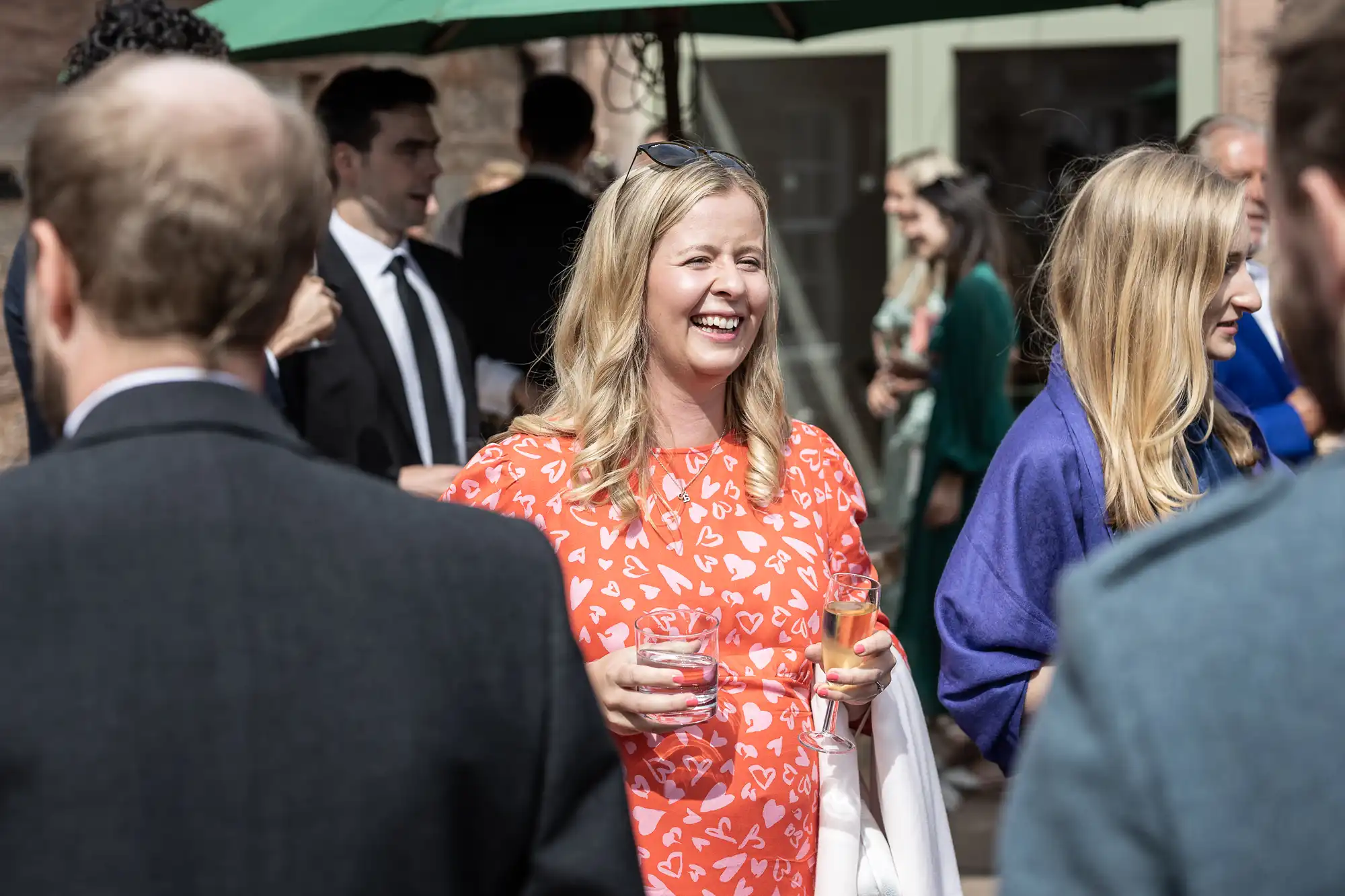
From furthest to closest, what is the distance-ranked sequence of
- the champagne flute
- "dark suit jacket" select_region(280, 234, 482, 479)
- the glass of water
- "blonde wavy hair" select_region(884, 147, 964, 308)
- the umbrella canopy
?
"blonde wavy hair" select_region(884, 147, 964, 308) < "dark suit jacket" select_region(280, 234, 482, 479) < the umbrella canopy < the champagne flute < the glass of water

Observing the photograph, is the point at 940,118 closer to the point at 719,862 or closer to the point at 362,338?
the point at 362,338

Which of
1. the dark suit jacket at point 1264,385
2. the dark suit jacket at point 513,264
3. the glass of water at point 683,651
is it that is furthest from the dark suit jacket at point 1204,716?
the dark suit jacket at point 513,264

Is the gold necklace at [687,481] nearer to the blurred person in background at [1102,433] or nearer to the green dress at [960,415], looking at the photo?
the blurred person in background at [1102,433]

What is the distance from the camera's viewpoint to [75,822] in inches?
45.9

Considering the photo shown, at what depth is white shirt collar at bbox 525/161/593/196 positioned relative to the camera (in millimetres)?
4945

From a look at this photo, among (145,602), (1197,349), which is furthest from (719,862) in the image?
(145,602)

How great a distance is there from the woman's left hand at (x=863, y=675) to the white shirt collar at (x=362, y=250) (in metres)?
2.00

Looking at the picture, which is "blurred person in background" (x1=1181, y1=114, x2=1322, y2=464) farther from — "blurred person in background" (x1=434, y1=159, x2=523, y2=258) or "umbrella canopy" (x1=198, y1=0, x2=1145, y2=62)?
"blurred person in background" (x1=434, y1=159, x2=523, y2=258)

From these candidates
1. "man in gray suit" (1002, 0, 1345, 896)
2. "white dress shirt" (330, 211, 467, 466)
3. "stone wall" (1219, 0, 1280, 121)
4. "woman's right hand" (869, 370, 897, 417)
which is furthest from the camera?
"stone wall" (1219, 0, 1280, 121)

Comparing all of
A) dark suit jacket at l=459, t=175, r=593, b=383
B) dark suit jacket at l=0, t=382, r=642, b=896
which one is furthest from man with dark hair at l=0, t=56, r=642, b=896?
dark suit jacket at l=459, t=175, r=593, b=383

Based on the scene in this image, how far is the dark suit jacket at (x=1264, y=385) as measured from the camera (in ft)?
12.6

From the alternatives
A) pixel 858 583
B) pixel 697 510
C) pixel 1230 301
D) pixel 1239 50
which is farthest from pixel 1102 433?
pixel 1239 50

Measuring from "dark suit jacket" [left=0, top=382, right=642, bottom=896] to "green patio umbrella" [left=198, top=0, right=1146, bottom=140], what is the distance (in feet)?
6.92

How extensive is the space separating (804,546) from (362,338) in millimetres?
1659
